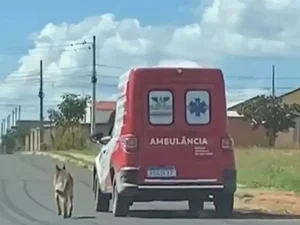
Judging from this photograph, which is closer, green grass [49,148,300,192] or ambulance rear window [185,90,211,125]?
ambulance rear window [185,90,211,125]

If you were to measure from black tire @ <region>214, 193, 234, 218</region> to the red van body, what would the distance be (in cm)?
52

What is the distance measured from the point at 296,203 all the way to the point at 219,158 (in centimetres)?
470

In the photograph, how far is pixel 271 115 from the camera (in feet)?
296

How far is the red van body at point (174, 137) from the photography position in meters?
18.7

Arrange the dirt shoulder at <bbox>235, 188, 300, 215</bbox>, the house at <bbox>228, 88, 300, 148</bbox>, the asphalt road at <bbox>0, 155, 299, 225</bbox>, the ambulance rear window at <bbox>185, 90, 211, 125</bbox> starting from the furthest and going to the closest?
1. the house at <bbox>228, 88, 300, 148</bbox>
2. the dirt shoulder at <bbox>235, 188, 300, 215</bbox>
3. the ambulance rear window at <bbox>185, 90, 211, 125</bbox>
4. the asphalt road at <bbox>0, 155, 299, 225</bbox>

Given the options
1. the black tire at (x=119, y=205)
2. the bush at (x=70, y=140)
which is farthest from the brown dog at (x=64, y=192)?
the bush at (x=70, y=140)

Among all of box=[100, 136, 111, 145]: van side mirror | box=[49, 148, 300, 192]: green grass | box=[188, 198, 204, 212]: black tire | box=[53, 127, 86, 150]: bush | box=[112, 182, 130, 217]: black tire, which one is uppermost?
box=[100, 136, 111, 145]: van side mirror

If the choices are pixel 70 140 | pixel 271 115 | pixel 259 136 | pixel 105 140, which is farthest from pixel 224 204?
pixel 259 136

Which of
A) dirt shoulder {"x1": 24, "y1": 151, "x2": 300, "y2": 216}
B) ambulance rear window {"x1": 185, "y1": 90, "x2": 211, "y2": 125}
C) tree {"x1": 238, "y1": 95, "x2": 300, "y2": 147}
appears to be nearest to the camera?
ambulance rear window {"x1": 185, "y1": 90, "x2": 211, "y2": 125}

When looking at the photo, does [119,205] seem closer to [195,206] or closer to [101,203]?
[101,203]

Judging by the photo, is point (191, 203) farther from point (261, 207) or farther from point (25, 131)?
point (25, 131)

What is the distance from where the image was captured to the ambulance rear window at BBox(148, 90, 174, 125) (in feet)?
61.3

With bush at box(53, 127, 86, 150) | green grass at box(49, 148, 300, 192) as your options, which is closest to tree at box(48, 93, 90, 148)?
bush at box(53, 127, 86, 150)

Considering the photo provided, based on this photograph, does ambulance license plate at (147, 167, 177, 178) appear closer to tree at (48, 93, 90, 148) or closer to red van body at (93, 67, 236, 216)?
red van body at (93, 67, 236, 216)
